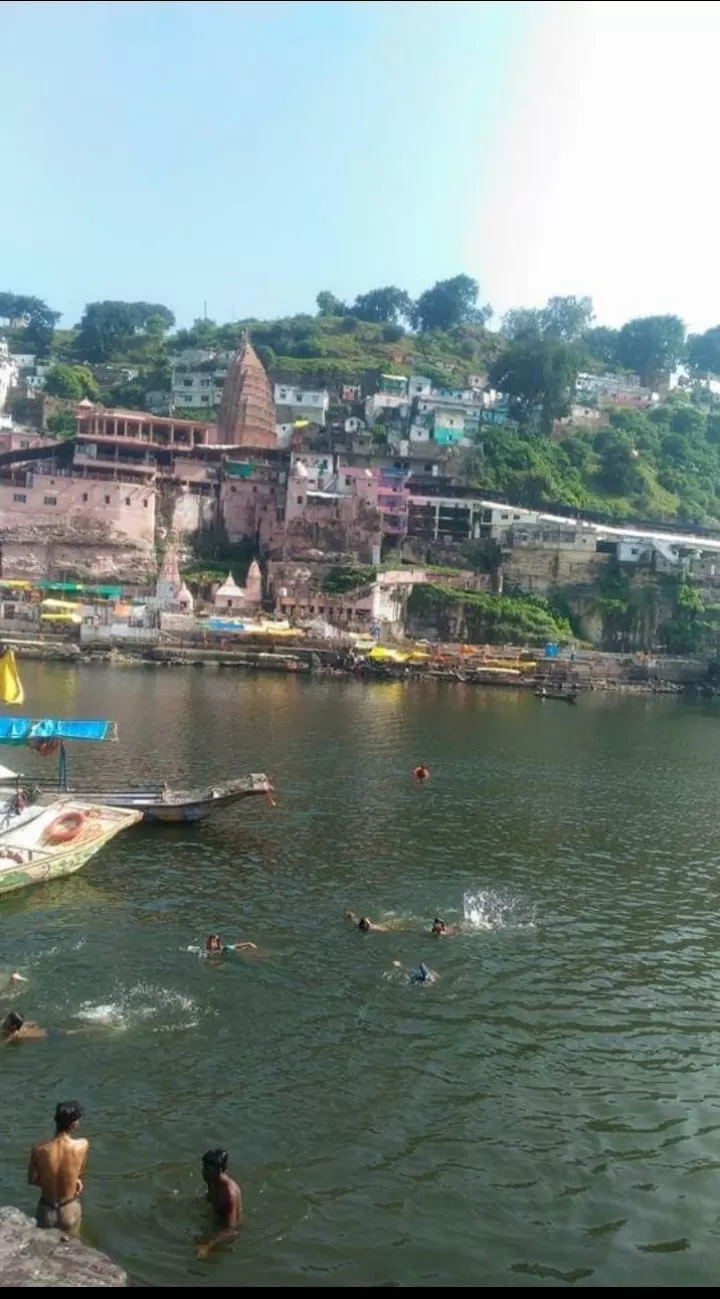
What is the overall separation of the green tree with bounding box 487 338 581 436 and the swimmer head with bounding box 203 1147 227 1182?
10217 cm

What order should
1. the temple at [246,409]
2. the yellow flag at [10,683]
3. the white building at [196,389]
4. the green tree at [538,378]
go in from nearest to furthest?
the yellow flag at [10,683] → the temple at [246,409] → the green tree at [538,378] → the white building at [196,389]

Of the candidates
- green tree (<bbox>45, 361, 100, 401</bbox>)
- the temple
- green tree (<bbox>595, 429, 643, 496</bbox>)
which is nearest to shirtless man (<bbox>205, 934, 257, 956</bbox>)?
the temple

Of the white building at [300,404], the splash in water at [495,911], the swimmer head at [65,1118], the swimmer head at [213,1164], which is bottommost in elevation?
the splash in water at [495,911]

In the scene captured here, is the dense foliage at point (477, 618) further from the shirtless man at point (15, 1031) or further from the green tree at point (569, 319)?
the green tree at point (569, 319)

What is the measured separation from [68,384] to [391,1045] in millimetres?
105057

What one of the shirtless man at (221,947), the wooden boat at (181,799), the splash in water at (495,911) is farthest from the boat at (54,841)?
the splash in water at (495,911)

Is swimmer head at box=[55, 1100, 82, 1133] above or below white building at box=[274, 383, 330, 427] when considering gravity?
below

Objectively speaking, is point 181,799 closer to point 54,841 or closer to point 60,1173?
point 54,841

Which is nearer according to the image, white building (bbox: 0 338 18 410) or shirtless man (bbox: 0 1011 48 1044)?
shirtless man (bbox: 0 1011 48 1044)

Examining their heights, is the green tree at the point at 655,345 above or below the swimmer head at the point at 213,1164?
above

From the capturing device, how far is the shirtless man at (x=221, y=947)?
630 inches

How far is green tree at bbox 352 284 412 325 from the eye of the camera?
5891 inches

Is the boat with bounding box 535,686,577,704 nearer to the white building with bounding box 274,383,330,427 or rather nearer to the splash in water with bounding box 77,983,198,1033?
the splash in water with bounding box 77,983,198,1033

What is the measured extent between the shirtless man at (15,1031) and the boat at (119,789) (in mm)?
10083
